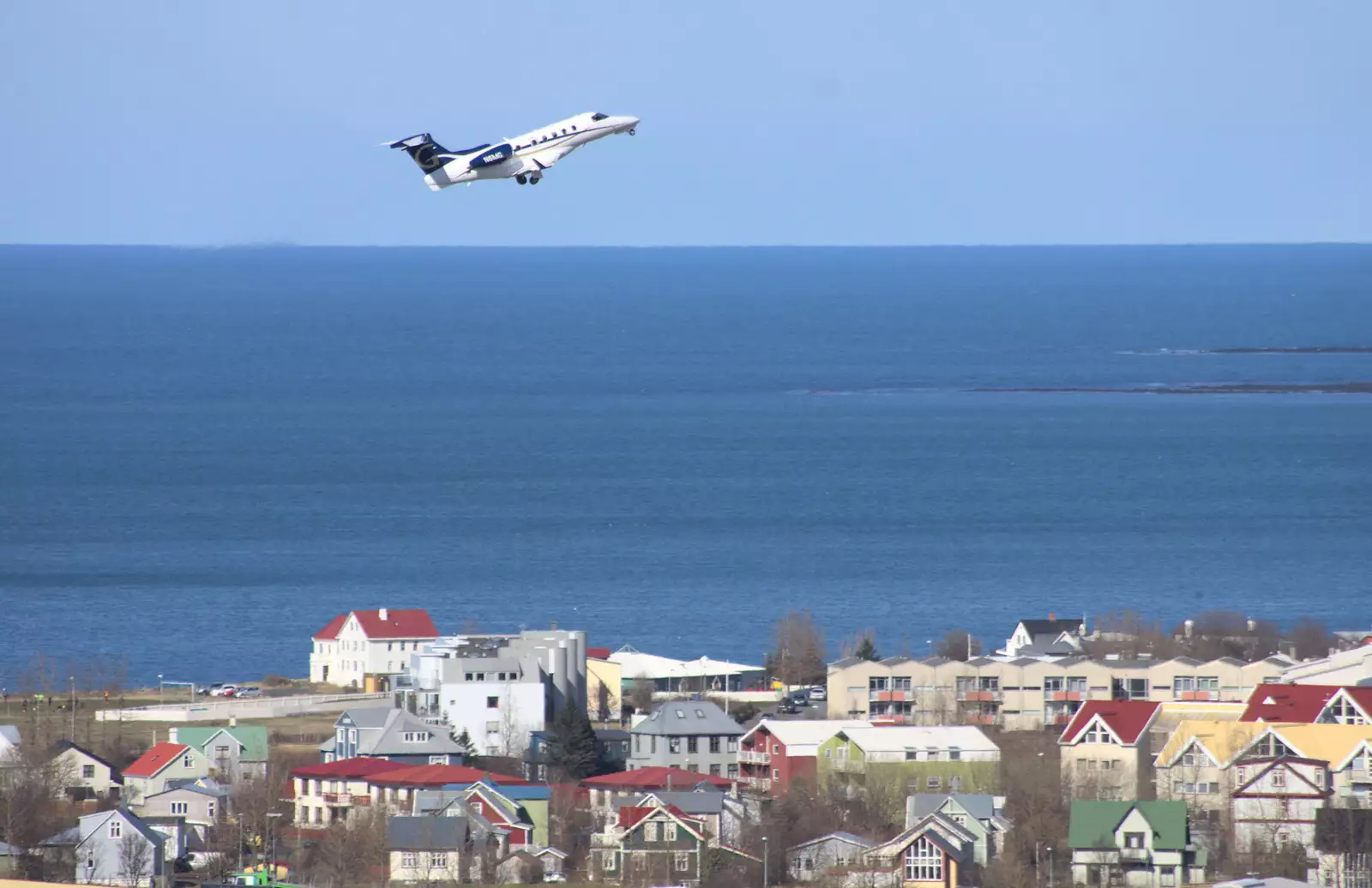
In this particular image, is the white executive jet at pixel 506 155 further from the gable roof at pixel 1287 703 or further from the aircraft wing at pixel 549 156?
the gable roof at pixel 1287 703

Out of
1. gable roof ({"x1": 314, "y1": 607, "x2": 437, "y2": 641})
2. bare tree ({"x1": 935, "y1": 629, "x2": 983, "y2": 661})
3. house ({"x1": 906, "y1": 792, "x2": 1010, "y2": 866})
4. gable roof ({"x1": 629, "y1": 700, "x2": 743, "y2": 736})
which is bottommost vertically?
house ({"x1": 906, "y1": 792, "x2": 1010, "y2": 866})

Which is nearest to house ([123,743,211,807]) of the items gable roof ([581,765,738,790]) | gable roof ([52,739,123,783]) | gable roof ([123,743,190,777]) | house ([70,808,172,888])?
gable roof ([123,743,190,777])

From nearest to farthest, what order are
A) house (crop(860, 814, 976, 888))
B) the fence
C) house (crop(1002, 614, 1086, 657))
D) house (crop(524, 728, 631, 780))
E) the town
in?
1. house (crop(860, 814, 976, 888))
2. the town
3. house (crop(524, 728, 631, 780))
4. the fence
5. house (crop(1002, 614, 1086, 657))

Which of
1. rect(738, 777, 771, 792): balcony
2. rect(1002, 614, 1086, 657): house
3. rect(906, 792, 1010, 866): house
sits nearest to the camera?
rect(906, 792, 1010, 866): house

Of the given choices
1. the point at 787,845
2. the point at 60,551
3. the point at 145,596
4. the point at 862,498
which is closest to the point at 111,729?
the point at 787,845

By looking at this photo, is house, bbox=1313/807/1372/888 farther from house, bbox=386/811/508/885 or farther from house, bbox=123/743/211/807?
house, bbox=123/743/211/807
